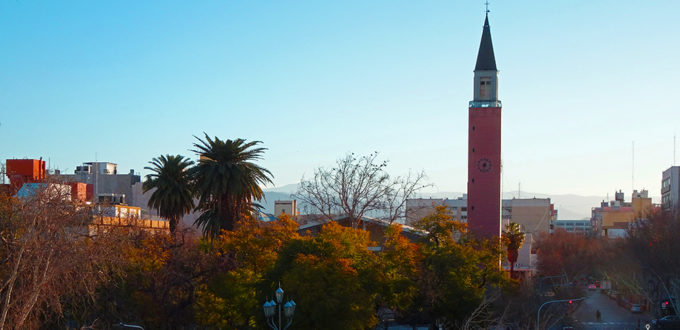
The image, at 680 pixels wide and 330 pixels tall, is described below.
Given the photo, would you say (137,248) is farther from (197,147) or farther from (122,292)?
(197,147)

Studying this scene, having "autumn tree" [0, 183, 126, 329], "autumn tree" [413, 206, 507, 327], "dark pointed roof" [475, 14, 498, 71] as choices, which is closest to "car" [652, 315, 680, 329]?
"autumn tree" [413, 206, 507, 327]

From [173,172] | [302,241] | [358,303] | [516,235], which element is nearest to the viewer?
[358,303]

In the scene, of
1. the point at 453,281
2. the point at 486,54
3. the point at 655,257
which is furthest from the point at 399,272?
the point at 486,54

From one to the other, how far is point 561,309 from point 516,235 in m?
21.6

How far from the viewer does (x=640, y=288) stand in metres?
67.4

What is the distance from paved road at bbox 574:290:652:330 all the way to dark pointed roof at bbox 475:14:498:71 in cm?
2364

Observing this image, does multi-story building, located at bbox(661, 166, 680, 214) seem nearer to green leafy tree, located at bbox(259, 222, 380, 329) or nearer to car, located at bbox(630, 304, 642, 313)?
car, located at bbox(630, 304, 642, 313)

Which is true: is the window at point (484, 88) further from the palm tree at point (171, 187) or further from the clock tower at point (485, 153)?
the palm tree at point (171, 187)

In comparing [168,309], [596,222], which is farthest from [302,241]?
[596,222]

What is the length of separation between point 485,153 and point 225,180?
37.9 meters

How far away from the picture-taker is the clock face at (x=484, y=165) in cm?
8275

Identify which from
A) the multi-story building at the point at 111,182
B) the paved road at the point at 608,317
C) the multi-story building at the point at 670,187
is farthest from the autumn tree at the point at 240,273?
the multi-story building at the point at 670,187

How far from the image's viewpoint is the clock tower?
8250 cm

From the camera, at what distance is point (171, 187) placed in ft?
178
